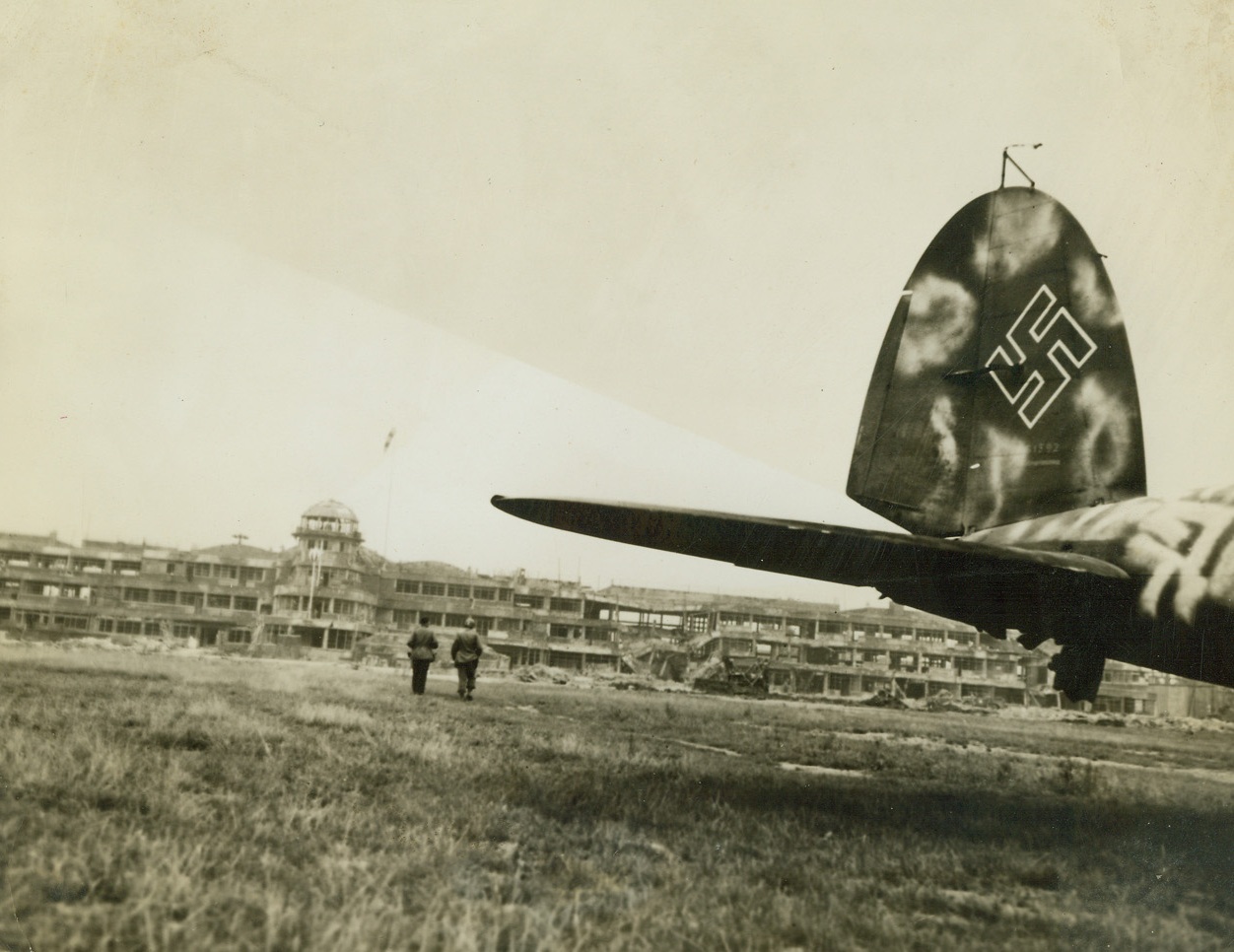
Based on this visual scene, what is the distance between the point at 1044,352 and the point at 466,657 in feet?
31.7

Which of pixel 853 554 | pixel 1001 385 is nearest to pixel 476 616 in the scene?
pixel 1001 385

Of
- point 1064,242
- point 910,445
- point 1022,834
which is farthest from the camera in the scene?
point 910,445

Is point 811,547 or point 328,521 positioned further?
point 328,521

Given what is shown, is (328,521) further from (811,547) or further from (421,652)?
(811,547)

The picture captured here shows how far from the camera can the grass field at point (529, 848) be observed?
2.60 metres

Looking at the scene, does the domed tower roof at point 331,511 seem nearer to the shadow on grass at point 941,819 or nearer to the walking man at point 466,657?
the walking man at point 466,657

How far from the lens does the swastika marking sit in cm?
583

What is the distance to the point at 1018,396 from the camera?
6.10 metres

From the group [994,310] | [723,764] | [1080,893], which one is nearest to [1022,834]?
[1080,893]

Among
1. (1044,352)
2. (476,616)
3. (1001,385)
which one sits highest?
(1044,352)

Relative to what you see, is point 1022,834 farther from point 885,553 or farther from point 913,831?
point 885,553

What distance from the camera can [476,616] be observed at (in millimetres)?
63656

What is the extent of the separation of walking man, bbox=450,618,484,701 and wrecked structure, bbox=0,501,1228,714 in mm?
33748

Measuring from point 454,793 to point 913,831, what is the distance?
8.18 feet
